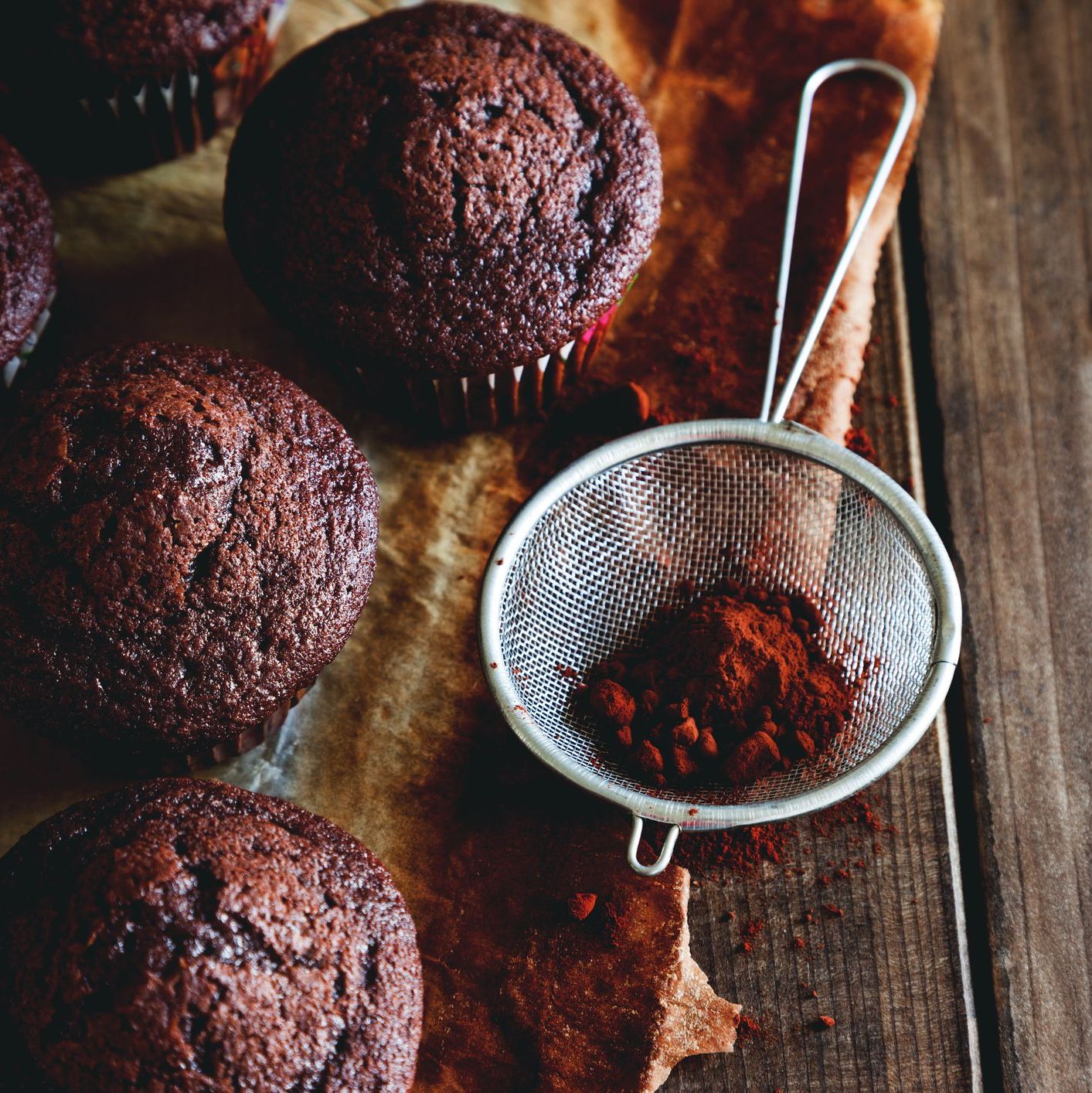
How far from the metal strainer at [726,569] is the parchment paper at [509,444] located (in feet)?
0.64

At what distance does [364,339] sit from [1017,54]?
2229 millimetres

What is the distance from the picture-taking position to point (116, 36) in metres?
2.92

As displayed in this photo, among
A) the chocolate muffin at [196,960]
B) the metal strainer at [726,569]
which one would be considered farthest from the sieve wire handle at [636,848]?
the chocolate muffin at [196,960]

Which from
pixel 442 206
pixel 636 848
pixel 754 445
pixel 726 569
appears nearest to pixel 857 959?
pixel 636 848

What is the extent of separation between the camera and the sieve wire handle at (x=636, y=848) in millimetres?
2430

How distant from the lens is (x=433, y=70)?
276cm

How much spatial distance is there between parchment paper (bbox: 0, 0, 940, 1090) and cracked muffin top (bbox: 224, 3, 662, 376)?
37cm

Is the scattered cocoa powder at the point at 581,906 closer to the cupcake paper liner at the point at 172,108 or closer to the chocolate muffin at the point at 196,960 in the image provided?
the chocolate muffin at the point at 196,960

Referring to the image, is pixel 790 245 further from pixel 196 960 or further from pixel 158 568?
pixel 196 960

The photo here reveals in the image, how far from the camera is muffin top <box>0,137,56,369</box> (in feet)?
9.18

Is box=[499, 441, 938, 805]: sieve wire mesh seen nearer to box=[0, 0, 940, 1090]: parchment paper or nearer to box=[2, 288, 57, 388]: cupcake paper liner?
box=[0, 0, 940, 1090]: parchment paper

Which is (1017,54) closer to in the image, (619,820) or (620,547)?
(620,547)

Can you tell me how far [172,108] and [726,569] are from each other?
6.10 feet

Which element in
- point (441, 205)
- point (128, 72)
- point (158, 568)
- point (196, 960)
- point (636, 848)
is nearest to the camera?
point (196, 960)
